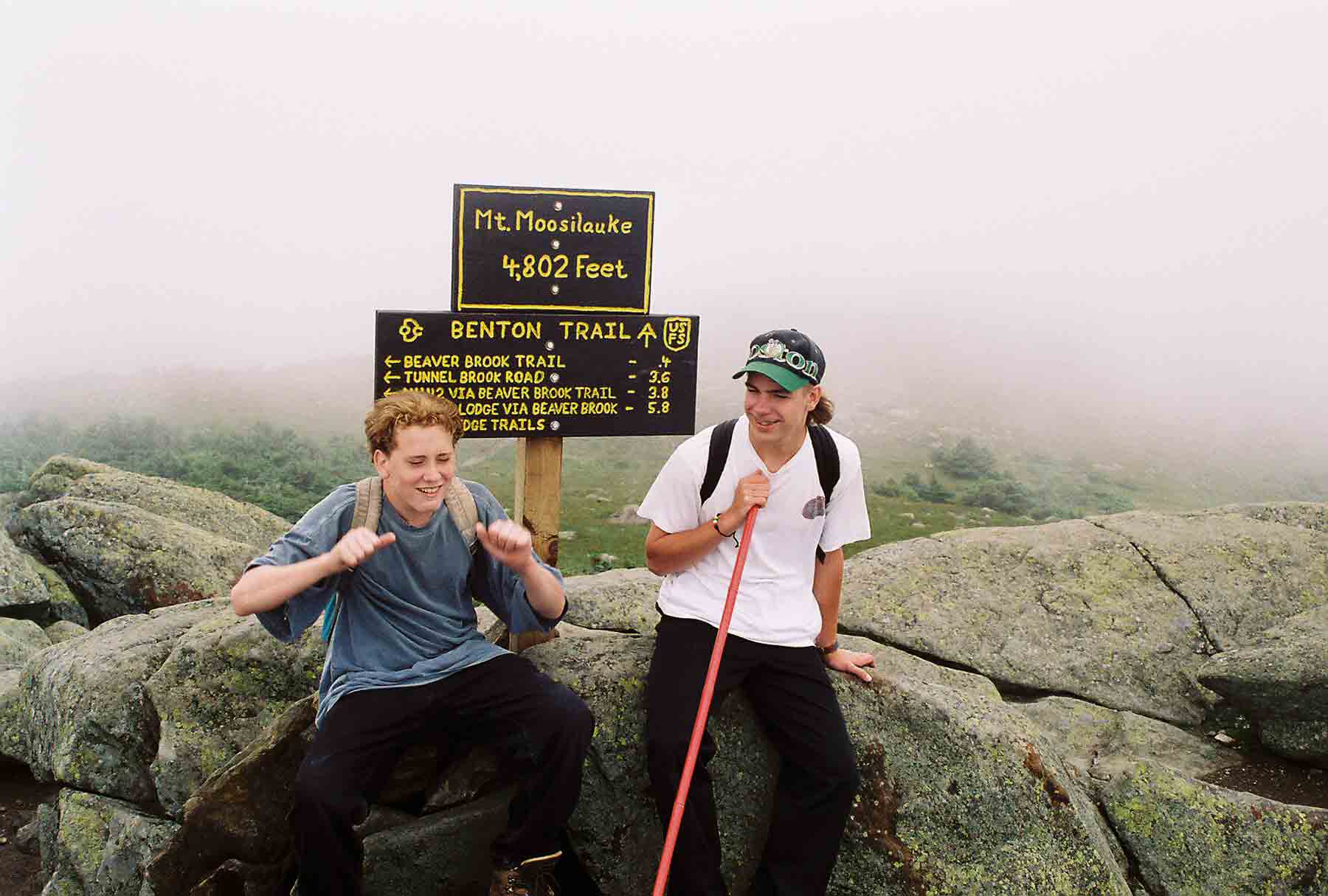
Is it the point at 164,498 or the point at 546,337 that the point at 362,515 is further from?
the point at 164,498

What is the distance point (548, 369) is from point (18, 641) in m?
6.90

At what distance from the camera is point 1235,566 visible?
913 cm

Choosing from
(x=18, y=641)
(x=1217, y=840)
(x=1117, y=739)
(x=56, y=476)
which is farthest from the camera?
(x=56, y=476)

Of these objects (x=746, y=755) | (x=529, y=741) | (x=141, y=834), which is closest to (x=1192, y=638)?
(x=746, y=755)

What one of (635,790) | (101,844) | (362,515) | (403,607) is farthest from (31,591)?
(635,790)

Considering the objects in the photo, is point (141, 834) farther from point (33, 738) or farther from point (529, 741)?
point (529, 741)

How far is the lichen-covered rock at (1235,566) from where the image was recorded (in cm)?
874

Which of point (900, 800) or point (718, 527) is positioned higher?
point (718, 527)

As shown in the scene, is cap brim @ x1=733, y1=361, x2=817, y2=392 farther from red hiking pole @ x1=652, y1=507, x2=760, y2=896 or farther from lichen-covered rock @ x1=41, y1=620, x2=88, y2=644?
lichen-covered rock @ x1=41, y1=620, x2=88, y2=644

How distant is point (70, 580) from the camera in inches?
446

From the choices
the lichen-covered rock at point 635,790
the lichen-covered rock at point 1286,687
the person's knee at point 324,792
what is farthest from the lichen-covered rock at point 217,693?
the lichen-covered rock at point 1286,687

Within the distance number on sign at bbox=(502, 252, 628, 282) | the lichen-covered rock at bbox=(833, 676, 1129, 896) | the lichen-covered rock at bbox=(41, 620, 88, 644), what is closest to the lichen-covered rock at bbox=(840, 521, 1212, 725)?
the lichen-covered rock at bbox=(833, 676, 1129, 896)

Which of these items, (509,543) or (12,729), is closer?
(509,543)

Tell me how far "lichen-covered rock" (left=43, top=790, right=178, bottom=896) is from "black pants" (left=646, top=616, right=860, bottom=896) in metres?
3.19
